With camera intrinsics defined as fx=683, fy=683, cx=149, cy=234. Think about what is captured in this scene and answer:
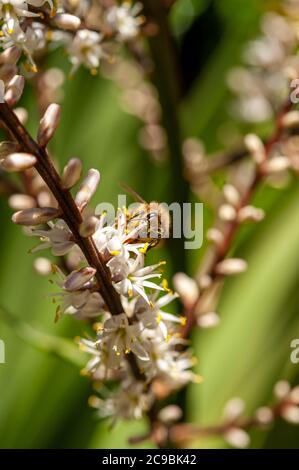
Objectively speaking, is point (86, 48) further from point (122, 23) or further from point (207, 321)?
point (207, 321)

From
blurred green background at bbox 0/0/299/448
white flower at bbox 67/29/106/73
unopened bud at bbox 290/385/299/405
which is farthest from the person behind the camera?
blurred green background at bbox 0/0/299/448

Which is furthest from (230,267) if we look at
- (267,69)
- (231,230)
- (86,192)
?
(267,69)

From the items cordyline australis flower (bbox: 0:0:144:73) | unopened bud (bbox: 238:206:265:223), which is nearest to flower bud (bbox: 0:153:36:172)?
cordyline australis flower (bbox: 0:0:144:73)

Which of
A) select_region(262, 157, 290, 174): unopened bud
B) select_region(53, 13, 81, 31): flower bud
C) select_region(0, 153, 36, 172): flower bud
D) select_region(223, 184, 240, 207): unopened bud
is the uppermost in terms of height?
select_region(53, 13, 81, 31): flower bud

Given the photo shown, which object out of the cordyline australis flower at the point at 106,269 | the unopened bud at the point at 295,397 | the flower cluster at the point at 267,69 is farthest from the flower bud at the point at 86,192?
the flower cluster at the point at 267,69

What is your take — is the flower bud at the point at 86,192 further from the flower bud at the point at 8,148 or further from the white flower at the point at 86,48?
the white flower at the point at 86,48

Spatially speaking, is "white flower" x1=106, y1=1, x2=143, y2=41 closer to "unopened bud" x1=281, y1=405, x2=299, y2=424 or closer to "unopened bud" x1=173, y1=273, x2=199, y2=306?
"unopened bud" x1=173, y1=273, x2=199, y2=306

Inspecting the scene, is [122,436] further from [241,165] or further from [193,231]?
[241,165]
